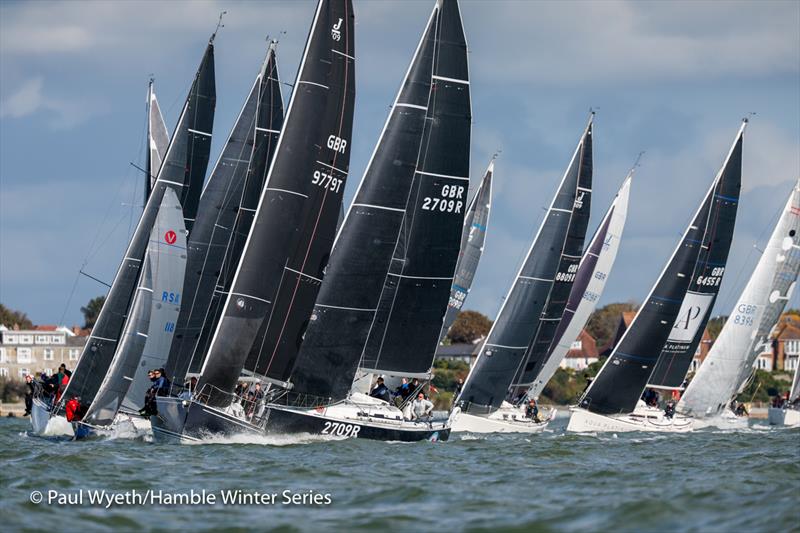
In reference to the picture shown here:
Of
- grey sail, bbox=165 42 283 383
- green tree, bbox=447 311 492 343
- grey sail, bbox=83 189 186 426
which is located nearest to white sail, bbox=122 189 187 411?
grey sail, bbox=83 189 186 426

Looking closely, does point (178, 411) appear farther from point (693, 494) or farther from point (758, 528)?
point (758, 528)

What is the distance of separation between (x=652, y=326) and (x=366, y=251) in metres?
17.0

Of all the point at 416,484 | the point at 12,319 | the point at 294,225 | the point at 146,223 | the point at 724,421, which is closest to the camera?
the point at 416,484

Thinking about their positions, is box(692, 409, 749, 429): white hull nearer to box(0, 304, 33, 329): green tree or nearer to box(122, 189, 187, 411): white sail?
box(122, 189, 187, 411): white sail

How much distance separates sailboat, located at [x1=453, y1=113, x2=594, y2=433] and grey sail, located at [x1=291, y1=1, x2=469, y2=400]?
34.9 ft

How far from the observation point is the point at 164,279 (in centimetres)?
3222

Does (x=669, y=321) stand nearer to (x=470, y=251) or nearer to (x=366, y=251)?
(x=470, y=251)

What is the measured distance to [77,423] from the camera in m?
32.3

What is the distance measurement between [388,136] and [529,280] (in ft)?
44.2

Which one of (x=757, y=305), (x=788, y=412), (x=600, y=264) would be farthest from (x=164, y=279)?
(x=788, y=412)

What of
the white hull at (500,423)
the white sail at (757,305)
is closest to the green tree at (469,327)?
the white sail at (757,305)

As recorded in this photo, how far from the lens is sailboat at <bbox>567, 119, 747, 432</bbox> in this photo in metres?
A: 45.7

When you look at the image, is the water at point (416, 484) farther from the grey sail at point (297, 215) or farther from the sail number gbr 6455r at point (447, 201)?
the sail number gbr 6455r at point (447, 201)

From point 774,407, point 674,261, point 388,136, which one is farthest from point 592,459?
point 774,407
